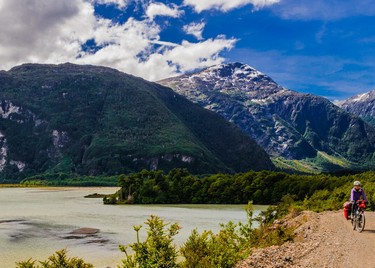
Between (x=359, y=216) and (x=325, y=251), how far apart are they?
22.1ft

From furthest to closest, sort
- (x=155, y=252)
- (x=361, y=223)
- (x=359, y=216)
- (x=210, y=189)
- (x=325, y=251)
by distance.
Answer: (x=210, y=189)
(x=359, y=216)
(x=361, y=223)
(x=325, y=251)
(x=155, y=252)

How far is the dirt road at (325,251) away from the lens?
2230cm

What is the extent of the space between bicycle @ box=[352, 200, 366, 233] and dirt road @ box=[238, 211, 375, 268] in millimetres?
443

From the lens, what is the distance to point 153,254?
77.6ft

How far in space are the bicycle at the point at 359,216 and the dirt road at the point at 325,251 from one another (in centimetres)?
44

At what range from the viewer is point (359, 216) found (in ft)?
99.5

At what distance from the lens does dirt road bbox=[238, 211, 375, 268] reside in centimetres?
2230

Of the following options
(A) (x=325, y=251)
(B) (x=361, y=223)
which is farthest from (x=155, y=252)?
(B) (x=361, y=223)

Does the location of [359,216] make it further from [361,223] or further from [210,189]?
[210,189]

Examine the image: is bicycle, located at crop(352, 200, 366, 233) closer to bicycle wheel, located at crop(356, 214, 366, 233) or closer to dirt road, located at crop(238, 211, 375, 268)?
bicycle wheel, located at crop(356, 214, 366, 233)

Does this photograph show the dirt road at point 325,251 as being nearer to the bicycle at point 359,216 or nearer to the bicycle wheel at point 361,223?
the bicycle wheel at point 361,223

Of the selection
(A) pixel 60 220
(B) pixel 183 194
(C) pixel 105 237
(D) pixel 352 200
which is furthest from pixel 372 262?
(B) pixel 183 194

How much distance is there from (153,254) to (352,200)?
15.3m

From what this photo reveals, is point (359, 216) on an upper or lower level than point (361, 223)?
upper
